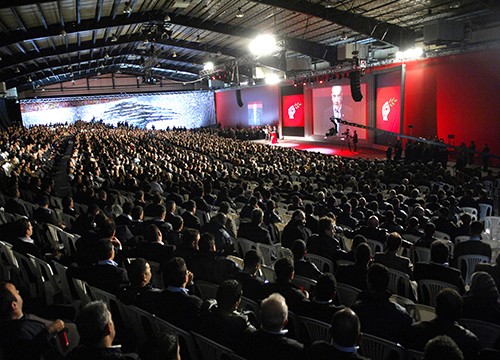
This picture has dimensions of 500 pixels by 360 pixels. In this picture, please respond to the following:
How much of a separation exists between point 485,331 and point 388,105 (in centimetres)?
1913

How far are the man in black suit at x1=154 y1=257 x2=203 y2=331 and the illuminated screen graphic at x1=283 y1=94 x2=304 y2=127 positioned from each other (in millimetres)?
26287

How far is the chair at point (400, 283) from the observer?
4133mm

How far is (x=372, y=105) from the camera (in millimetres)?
21719

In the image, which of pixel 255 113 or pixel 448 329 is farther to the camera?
pixel 255 113

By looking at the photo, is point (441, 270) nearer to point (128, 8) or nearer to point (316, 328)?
point (316, 328)

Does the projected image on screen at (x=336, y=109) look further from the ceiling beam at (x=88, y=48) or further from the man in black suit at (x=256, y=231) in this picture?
the man in black suit at (x=256, y=231)

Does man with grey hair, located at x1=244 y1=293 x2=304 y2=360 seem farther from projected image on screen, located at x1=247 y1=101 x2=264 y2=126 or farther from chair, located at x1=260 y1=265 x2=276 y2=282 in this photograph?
projected image on screen, located at x1=247 y1=101 x2=264 y2=126

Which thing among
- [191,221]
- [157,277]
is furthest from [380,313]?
[191,221]

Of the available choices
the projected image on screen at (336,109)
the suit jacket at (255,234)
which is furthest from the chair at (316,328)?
the projected image on screen at (336,109)

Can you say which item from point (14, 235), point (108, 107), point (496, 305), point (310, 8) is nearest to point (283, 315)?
point (496, 305)

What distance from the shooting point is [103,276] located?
3.72 m

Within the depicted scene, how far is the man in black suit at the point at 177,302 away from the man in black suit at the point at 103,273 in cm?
65

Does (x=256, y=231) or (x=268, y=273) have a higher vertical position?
(x=256, y=231)

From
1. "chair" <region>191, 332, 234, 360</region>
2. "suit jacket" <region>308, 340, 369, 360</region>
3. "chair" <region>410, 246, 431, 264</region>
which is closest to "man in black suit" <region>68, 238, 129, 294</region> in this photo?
"chair" <region>191, 332, 234, 360</region>
